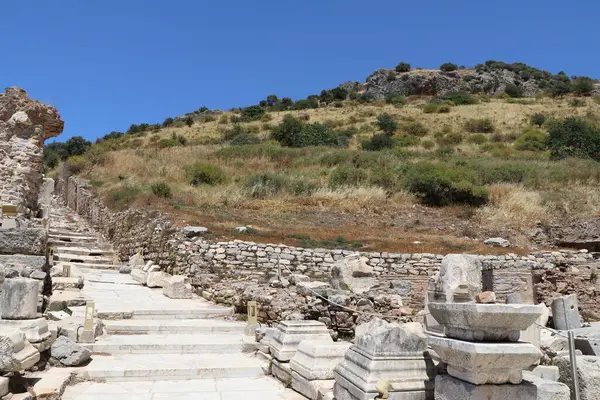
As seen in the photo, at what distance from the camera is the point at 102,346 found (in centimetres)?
693

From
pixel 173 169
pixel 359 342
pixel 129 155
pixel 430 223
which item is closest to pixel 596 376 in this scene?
pixel 359 342

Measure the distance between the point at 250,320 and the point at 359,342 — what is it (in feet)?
13.4

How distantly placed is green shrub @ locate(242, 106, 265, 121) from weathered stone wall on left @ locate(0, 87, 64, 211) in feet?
130

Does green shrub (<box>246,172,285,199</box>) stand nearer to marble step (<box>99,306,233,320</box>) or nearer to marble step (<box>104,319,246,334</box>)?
marble step (<box>99,306,233,320</box>)

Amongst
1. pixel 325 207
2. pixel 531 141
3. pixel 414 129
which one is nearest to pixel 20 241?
pixel 325 207

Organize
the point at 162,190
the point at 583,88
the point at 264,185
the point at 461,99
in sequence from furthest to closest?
the point at 583,88 < the point at 461,99 < the point at 264,185 < the point at 162,190

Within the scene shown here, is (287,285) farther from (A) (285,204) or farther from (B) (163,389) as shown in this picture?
(A) (285,204)

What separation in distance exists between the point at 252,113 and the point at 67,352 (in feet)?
168

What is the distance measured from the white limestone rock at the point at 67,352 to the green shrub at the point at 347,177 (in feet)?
62.8

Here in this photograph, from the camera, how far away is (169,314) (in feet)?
31.7

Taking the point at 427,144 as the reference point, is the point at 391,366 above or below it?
below

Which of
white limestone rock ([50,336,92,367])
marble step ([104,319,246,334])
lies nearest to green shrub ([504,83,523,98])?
→ marble step ([104,319,246,334])

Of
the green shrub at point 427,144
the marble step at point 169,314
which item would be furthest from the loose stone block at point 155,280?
the green shrub at point 427,144

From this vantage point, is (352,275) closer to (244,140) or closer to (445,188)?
(445,188)
